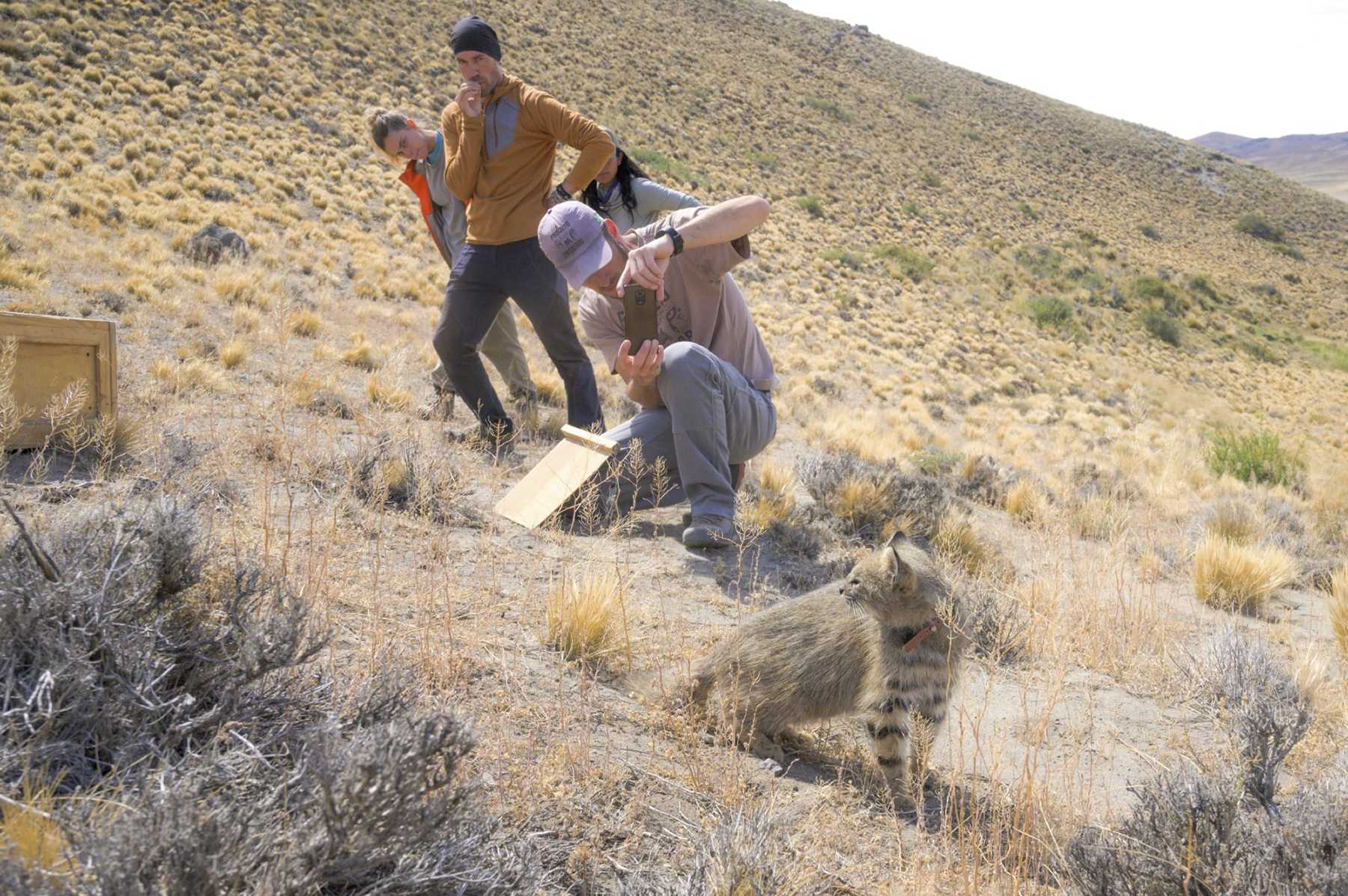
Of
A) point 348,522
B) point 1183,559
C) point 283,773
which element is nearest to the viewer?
point 283,773

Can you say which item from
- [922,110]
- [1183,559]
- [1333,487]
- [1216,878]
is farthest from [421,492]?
[922,110]

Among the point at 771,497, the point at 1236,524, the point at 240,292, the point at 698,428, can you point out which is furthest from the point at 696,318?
the point at 240,292

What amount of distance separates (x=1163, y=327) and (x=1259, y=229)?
24.8 metres

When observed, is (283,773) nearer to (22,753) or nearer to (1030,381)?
(22,753)

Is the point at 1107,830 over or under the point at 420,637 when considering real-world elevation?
over

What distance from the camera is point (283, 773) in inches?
75.9

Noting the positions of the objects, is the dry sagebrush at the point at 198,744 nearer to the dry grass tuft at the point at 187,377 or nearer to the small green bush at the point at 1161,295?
the dry grass tuft at the point at 187,377

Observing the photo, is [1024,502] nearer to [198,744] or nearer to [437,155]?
[437,155]

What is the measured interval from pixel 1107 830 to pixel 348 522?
3.44 meters

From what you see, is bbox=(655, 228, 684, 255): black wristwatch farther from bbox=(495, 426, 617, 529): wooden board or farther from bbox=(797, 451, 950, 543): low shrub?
bbox=(797, 451, 950, 543): low shrub

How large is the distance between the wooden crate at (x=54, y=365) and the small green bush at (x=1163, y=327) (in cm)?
3672

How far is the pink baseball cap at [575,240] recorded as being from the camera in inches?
171

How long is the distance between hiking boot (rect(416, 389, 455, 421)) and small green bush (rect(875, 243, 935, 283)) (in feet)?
91.0

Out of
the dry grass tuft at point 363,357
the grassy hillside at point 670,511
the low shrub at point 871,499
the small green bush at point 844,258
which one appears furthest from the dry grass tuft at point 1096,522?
the small green bush at point 844,258
